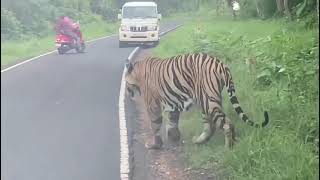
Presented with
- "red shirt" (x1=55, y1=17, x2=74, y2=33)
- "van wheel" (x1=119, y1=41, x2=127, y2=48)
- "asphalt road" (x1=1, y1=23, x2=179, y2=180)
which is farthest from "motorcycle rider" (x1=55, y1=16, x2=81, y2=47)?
"van wheel" (x1=119, y1=41, x2=127, y2=48)

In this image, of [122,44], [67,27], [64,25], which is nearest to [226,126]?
[64,25]

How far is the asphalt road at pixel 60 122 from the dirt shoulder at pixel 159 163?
23cm

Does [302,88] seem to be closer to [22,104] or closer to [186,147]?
[186,147]

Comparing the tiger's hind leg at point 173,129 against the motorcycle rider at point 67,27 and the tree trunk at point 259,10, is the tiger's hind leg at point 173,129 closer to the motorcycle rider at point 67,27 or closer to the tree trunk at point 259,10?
the motorcycle rider at point 67,27

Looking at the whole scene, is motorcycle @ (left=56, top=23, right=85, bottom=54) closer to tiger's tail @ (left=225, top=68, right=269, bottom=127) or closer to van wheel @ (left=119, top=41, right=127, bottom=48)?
van wheel @ (left=119, top=41, right=127, bottom=48)

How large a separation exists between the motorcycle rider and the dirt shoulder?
6.30 m

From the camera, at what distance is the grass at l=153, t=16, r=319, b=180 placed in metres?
5.30

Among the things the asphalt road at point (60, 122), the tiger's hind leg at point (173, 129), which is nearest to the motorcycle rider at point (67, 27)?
the asphalt road at point (60, 122)

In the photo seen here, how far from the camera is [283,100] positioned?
678 cm

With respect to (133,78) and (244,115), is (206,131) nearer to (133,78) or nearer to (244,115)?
(244,115)

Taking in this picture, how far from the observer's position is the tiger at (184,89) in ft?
22.1

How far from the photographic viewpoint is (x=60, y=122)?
892cm

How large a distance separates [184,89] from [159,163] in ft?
3.31

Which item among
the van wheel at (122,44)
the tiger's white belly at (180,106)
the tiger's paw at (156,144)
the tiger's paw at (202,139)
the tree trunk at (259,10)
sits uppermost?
the tree trunk at (259,10)
